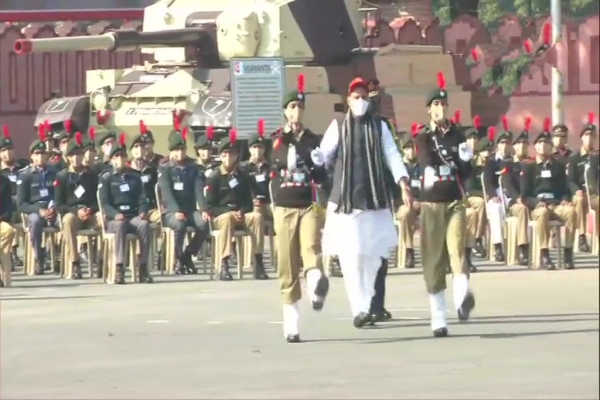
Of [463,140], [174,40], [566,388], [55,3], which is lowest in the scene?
[566,388]

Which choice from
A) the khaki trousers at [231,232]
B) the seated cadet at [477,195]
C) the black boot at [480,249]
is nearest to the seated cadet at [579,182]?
the seated cadet at [477,195]

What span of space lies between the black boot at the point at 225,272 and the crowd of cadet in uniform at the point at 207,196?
1cm

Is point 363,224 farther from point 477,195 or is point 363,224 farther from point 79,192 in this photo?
point 477,195

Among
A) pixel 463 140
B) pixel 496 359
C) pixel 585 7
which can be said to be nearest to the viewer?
pixel 496 359

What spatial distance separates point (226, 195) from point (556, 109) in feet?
27.3

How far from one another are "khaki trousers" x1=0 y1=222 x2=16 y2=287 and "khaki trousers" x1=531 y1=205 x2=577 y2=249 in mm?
5536

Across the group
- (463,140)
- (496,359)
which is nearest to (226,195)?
(463,140)

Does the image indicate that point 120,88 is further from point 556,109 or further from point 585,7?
point 585,7

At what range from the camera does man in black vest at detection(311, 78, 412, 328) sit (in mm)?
14430

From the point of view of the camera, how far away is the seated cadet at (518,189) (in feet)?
74.2

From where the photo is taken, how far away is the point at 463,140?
1488 centimetres

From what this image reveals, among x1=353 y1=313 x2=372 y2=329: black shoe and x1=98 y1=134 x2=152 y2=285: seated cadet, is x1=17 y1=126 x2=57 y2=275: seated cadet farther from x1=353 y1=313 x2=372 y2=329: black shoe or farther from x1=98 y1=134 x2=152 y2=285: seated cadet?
x1=353 y1=313 x2=372 y2=329: black shoe

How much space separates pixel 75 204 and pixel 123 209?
1.16 meters

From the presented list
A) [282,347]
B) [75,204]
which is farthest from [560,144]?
[282,347]
